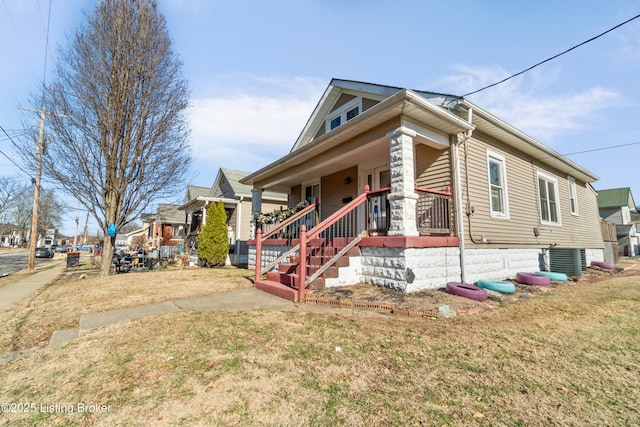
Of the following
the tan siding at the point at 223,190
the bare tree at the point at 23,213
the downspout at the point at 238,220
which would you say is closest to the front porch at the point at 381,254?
the downspout at the point at 238,220

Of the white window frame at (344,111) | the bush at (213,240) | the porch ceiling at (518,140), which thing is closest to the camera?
the porch ceiling at (518,140)

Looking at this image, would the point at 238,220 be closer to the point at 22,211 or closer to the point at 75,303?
the point at 75,303

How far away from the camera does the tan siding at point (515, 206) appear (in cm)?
714

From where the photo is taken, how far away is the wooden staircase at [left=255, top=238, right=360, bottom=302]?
5660mm

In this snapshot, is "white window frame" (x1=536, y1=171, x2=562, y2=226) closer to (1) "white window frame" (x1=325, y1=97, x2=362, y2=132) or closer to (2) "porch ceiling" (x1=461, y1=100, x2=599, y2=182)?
(2) "porch ceiling" (x1=461, y1=100, x2=599, y2=182)

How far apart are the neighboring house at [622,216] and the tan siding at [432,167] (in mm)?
36710

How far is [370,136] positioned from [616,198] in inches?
1604

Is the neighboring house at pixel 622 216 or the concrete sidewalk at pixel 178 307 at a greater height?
the neighboring house at pixel 622 216

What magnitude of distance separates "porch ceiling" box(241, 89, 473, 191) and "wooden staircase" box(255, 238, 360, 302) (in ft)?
8.39

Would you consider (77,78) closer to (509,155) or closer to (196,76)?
(196,76)

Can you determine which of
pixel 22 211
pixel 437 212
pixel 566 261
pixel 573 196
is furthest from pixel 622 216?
pixel 22 211

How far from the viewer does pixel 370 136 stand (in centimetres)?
682

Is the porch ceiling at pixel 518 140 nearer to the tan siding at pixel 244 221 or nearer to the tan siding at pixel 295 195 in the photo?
the tan siding at pixel 295 195

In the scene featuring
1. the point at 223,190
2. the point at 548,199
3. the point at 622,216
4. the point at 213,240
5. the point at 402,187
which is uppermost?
the point at 223,190
